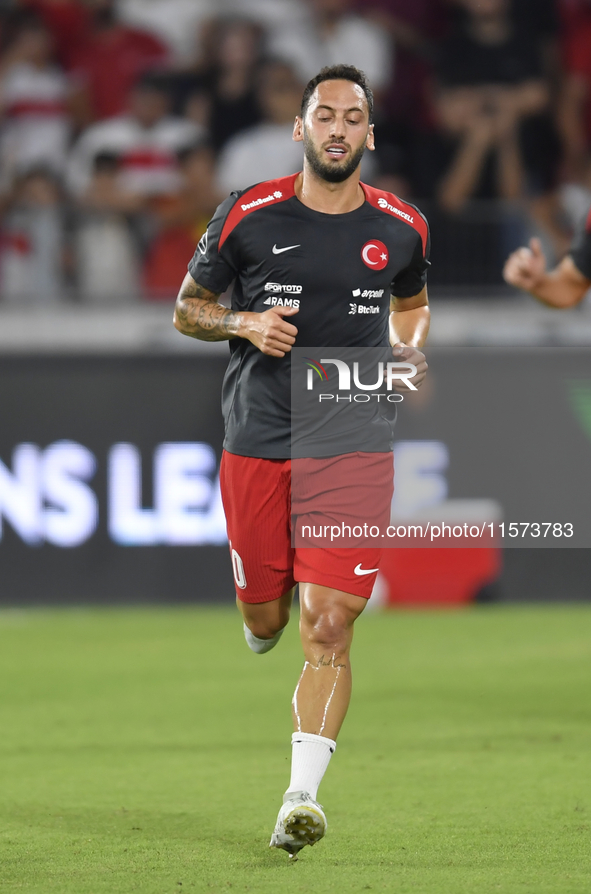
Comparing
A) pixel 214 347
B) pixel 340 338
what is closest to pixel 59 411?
pixel 214 347

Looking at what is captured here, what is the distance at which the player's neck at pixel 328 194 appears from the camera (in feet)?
15.9

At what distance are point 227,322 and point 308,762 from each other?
5.09 feet

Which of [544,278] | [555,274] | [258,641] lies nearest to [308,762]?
[258,641]

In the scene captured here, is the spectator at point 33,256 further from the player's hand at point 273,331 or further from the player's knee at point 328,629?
the player's knee at point 328,629

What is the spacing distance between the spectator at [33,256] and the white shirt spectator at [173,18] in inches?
121

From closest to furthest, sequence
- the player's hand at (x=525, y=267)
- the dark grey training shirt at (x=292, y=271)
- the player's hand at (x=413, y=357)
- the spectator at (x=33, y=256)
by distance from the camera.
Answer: the player's hand at (x=413, y=357) < the dark grey training shirt at (x=292, y=271) < the player's hand at (x=525, y=267) < the spectator at (x=33, y=256)

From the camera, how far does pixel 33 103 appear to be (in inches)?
511

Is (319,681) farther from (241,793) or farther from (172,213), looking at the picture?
(172,213)

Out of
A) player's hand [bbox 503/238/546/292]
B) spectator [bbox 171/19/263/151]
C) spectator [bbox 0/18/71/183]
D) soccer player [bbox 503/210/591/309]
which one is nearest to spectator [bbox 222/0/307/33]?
spectator [bbox 171/19/263/151]

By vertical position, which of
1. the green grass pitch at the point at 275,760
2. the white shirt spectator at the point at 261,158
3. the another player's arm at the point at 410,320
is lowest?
the green grass pitch at the point at 275,760

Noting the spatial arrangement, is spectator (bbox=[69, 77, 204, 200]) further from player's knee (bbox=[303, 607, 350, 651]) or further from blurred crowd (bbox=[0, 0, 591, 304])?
player's knee (bbox=[303, 607, 350, 651])

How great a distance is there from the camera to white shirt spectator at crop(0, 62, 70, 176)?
501 inches

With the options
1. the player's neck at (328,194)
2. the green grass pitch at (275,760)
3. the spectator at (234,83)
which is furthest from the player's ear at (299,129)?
the spectator at (234,83)

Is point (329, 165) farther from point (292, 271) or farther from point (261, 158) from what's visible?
point (261, 158)
